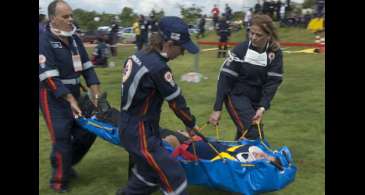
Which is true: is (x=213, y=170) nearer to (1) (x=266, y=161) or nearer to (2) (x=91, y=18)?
(1) (x=266, y=161)

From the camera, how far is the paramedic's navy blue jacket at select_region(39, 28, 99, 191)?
445 cm

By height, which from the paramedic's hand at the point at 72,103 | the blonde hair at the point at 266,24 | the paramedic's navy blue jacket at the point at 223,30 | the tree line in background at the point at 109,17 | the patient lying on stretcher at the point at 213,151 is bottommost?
the patient lying on stretcher at the point at 213,151

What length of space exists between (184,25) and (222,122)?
463cm

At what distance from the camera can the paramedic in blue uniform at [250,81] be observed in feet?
15.6

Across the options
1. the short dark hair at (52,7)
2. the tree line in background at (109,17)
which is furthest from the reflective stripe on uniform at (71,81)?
the tree line in background at (109,17)

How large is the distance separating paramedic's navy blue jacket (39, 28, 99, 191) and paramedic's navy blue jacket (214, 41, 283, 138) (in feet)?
5.22

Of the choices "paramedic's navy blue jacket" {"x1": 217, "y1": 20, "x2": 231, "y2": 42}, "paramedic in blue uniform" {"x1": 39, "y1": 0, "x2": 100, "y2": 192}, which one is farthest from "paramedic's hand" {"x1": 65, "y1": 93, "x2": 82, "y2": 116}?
"paramedic's navy blue jacket" {"x1": 217, "y1": 20, "x2": 231, "y2": 42}

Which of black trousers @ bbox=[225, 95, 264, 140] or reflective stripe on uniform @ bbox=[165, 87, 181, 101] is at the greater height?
reflective stripe on uniform @ bbox=[165, 87, 181, 101]

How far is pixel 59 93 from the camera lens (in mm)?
4422

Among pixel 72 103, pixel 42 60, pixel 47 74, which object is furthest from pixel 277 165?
pixel 42 60

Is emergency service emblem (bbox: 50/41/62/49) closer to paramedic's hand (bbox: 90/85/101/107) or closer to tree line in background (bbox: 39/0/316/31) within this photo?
paramedic's hand (bbox: 90/85/101/107)

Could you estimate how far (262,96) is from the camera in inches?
193

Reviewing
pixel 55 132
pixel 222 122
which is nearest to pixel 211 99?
pixel 222 122

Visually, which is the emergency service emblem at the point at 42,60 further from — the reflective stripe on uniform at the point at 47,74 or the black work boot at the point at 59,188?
the black work boot at the point at 59,188
